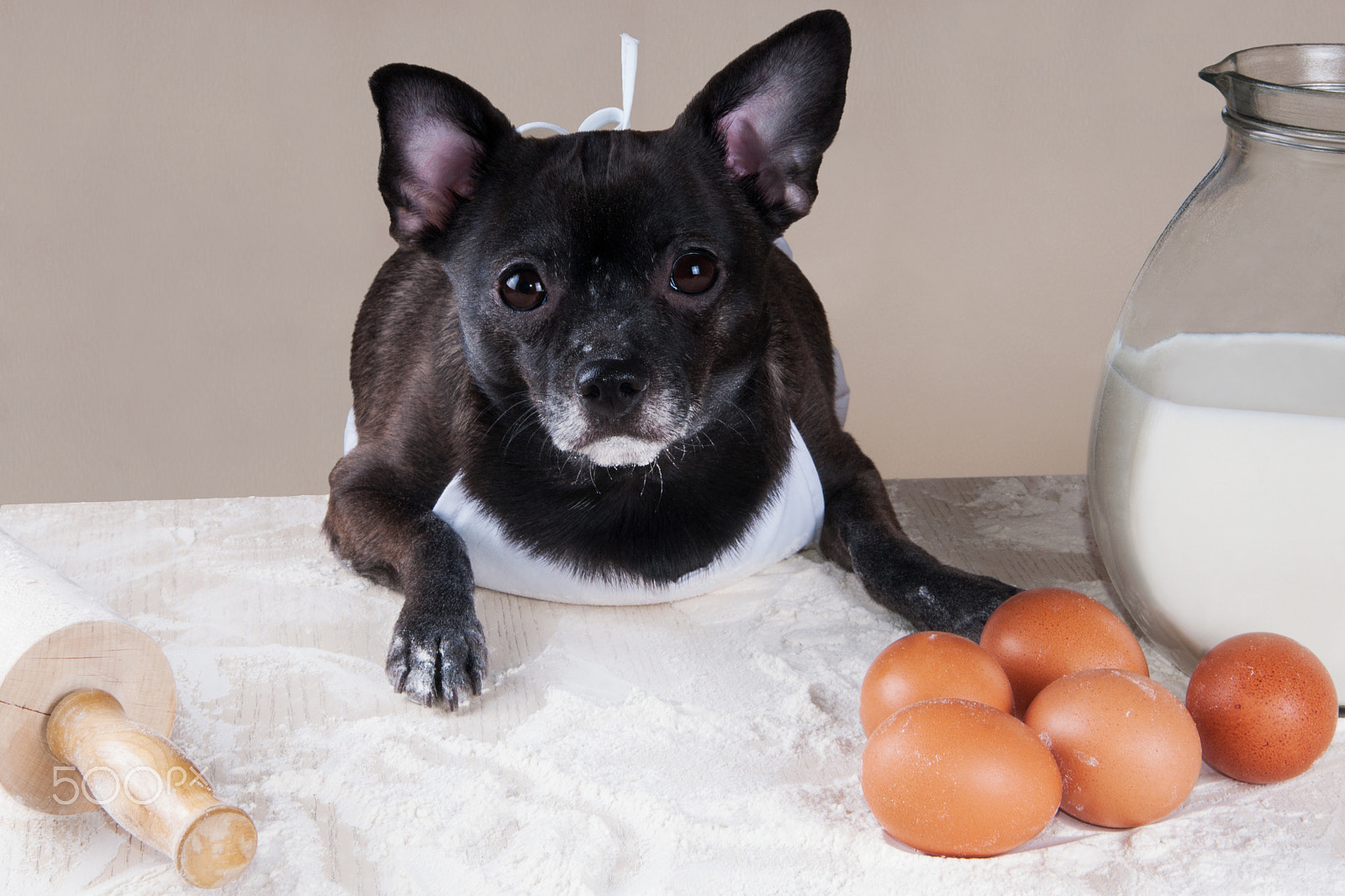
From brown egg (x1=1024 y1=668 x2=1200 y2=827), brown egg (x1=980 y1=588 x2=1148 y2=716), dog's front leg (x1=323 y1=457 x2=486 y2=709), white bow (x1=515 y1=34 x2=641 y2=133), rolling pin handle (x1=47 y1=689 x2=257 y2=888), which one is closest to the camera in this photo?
rolling pin handle (x1=47 y1=689 x2=257 y2=888)

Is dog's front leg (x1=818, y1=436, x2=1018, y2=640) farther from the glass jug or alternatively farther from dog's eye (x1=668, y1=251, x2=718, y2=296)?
dog's eye (x1=668, y1=251, x2=718, y2=296)

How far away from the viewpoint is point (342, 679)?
114cm

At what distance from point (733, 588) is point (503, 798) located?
46cm

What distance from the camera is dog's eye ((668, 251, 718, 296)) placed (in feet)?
3.85

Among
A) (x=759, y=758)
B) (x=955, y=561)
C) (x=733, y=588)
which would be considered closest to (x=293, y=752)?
(x=759, y=758)

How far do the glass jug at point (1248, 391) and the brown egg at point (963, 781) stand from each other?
27 centimetres

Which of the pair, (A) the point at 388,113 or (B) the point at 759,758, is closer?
(B) the point at 759,758

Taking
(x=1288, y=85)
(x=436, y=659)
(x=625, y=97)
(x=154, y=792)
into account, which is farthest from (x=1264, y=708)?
(x=625, y=97)

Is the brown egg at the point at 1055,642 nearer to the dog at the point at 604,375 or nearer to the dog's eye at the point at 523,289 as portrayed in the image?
the dog at the point at 604,375

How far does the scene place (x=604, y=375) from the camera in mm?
1086

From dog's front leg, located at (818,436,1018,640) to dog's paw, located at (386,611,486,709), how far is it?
1.41ft

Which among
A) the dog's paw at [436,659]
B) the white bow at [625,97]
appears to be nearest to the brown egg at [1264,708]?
the dog's paw at [436,659]

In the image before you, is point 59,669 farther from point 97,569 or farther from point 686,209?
point 686,209

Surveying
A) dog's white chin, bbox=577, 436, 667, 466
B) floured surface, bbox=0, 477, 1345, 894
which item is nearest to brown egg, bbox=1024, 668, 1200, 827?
floured surface, bbox=0, 477, 1345, 894
